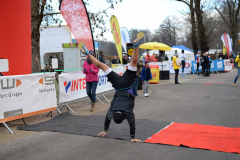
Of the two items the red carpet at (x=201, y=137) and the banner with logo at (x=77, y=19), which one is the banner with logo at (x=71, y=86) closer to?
the banner with logo at (x=77, y=19)

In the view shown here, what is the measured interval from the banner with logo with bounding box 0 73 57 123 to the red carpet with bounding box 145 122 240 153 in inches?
145

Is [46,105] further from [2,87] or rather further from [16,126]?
[2,87]

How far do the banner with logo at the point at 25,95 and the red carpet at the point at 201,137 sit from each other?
3690 mm

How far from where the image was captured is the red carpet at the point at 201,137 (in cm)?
485

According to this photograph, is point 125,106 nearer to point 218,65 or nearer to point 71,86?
point 71,86

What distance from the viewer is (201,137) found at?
5.45m

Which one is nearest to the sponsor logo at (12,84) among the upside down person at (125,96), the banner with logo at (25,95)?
the banner with logo at (25,95)

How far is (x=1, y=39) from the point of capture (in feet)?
25.4

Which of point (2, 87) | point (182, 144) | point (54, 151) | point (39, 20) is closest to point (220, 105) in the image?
point (182, 144)

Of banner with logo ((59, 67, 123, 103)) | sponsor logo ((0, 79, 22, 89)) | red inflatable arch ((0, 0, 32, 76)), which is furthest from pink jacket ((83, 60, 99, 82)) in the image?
sponsor logo ((0, 79, 22, 89))

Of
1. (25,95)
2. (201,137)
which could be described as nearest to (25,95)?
(25,95)

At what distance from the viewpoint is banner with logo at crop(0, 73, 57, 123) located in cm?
642

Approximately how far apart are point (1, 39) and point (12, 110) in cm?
248

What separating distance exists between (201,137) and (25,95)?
4.76m
